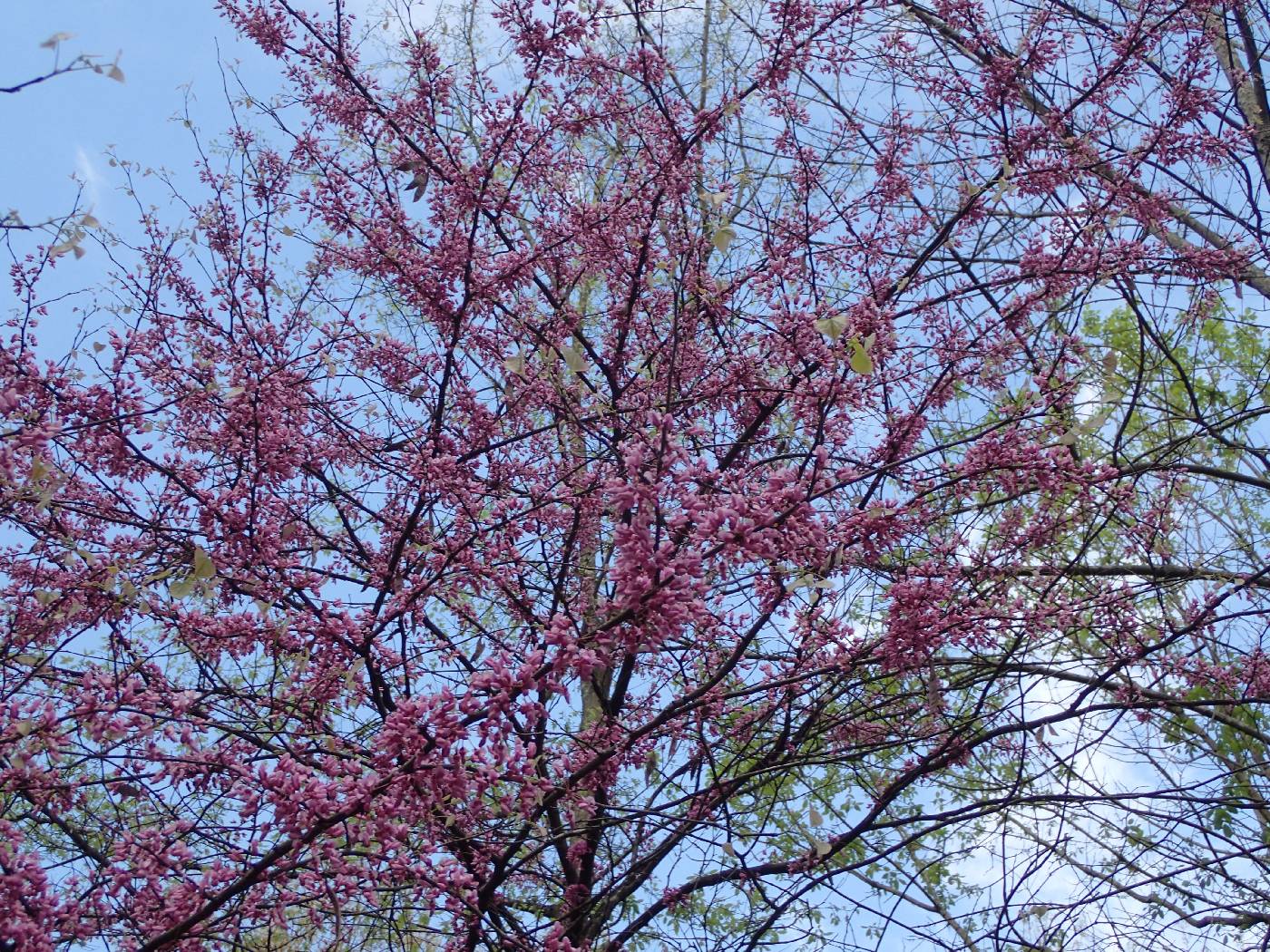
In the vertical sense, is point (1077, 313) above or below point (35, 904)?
above

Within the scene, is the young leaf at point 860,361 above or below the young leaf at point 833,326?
below

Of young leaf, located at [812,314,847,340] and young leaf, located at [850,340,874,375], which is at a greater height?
young leaf, located at [812,314,847,340]

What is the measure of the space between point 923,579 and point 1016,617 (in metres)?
0.30

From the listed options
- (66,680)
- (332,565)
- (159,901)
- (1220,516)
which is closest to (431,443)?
(332,565)

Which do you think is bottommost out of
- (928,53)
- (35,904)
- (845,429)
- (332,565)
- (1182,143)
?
(35,904)

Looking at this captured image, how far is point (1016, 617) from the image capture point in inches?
132

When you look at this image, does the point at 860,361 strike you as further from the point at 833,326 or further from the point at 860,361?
the point at 833,326

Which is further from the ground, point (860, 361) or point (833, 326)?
point (833, 326)

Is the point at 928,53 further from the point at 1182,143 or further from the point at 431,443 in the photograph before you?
the point at 431,443

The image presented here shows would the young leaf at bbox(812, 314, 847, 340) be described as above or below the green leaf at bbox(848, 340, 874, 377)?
above

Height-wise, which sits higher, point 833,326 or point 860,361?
point 833,326

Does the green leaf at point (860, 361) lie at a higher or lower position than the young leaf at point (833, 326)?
lower

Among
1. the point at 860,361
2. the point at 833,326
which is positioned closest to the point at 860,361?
the point at 860,361

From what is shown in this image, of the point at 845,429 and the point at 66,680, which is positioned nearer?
the point at 845,429
